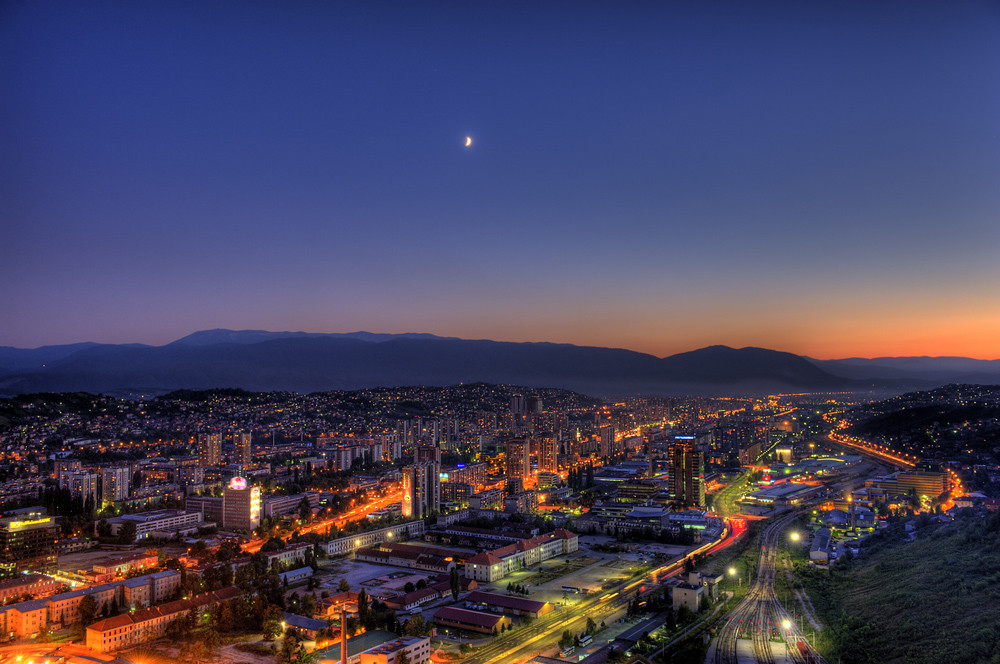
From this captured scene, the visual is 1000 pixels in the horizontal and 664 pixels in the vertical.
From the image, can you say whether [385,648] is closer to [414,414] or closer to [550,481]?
[550,481]

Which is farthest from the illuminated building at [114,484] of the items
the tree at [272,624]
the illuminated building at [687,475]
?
the illuminated building at [687,475]

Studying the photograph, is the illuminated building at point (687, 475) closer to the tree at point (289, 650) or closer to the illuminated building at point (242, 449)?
the tree at point (289, 650)

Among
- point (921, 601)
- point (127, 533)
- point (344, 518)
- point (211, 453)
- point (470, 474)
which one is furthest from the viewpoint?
point (211, 453)

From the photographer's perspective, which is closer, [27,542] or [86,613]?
[86,613]

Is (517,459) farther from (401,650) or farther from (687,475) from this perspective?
(401,650)

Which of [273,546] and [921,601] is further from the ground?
[921,601]

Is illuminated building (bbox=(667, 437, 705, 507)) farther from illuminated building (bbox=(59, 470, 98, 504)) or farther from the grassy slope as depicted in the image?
illuminated building (bbox=(59, 470, 98, 504))

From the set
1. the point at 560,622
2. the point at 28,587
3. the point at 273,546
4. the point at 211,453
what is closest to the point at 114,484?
the point at 211,453

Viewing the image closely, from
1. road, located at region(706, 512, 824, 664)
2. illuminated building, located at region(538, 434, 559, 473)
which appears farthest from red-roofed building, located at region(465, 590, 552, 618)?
illuminated building, located at region(538, 434, 559, 473)
